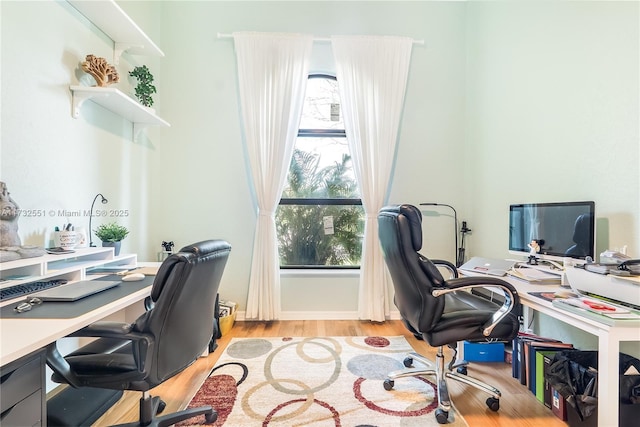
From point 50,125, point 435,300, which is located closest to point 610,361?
point 435,300

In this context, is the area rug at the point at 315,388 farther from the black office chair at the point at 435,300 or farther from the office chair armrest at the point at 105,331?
the office chair armrest at the point at 105,331

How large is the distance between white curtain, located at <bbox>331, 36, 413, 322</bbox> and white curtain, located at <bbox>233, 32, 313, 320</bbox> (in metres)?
0.46

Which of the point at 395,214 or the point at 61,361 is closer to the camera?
the point at 61,361

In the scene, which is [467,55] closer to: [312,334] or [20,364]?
[312,334]

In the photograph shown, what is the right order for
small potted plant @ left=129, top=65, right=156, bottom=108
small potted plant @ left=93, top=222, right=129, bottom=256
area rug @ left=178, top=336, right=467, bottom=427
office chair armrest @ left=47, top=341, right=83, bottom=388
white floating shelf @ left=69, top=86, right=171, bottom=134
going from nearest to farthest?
office chair armrest @ left=47, top=341, right=83, bottom=388 → area rug @ left=178, top=336, right=467, bottom=427 → white floating shelf @ left=69, top=86, right=171, bottom=134 → small potted plant @ left=93, top=222, right=129, bottom=256 → small potted plant @ left=129, top=65, right=156, bottom=108

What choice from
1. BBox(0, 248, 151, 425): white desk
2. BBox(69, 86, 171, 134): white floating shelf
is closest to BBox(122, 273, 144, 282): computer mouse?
BBox(0, 248, 151, 425): white desk

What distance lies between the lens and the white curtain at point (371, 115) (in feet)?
9.41

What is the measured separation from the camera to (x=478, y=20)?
9.29ft

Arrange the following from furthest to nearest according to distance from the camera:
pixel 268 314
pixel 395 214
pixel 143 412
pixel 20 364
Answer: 1. pixel 268 314
2. pixel 395 214
3. pixel 143 412
4. pixel 20 364

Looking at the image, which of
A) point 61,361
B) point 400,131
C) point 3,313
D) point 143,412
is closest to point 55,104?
point 3,313

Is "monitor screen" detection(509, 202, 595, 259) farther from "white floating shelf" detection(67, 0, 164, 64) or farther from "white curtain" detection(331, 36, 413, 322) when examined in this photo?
"white floating shelf" detection(67, 0, 164, 64)

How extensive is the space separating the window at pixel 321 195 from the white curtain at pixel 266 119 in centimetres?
26

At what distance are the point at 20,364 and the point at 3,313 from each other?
1.35 feet

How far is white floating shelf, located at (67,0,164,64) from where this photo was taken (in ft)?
5.98
